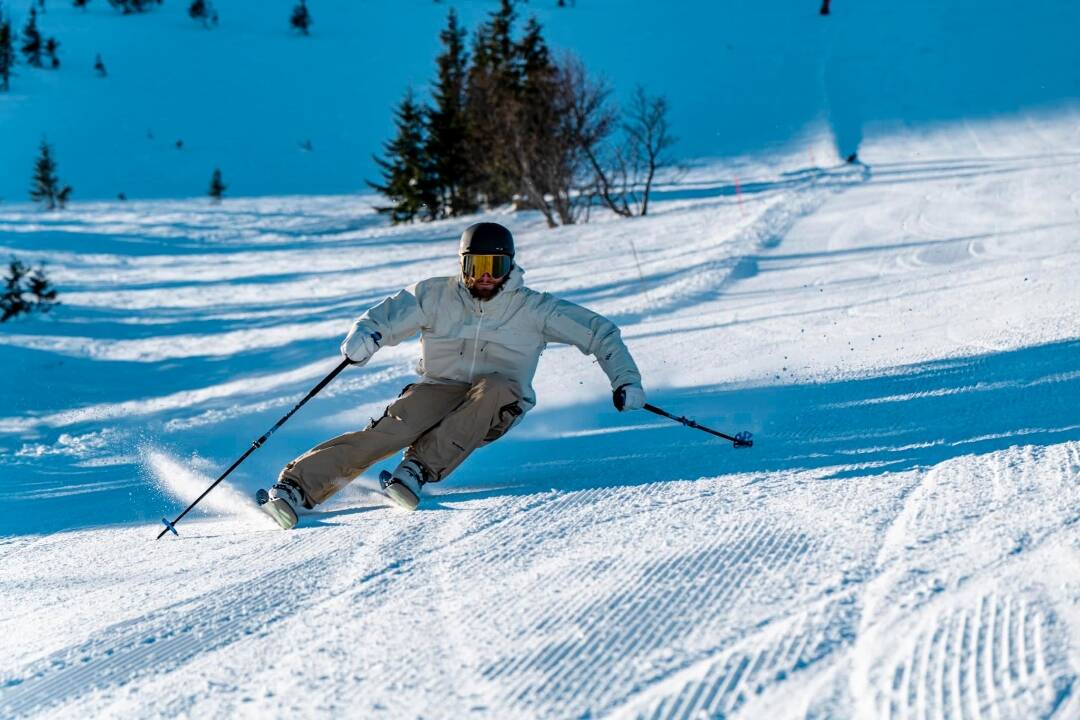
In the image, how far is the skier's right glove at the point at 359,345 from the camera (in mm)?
4941

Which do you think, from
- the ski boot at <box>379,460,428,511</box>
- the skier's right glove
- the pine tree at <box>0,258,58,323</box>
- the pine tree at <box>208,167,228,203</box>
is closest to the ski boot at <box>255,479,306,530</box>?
the ski boot at <box>379,460,428,511</box>

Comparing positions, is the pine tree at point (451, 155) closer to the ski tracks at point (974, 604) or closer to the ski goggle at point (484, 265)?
the ski goggle at point (484, 265)

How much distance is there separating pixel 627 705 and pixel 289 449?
5.23 meters

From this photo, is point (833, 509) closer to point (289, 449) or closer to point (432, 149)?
point (289, 449)

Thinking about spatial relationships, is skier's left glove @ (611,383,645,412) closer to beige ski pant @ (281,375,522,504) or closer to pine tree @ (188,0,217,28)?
beige ski pant @ (281,375,522,504)

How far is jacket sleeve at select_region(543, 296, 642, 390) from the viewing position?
512 centimetres

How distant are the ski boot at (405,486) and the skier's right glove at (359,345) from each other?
676mm

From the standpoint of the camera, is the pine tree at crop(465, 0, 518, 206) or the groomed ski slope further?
the pine tree at crop(465, 0, 518, 206)

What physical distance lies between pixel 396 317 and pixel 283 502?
1.20 meters

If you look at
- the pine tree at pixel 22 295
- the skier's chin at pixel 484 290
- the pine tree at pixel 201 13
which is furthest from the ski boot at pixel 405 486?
the pine tree at pixel 201 13

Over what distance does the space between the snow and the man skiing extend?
265mm

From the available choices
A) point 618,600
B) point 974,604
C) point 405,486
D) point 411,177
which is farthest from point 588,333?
point 411,177

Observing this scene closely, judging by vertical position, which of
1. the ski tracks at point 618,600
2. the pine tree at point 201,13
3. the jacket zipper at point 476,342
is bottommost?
the ski tracks at point 618,600

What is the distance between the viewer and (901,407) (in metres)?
5.41
